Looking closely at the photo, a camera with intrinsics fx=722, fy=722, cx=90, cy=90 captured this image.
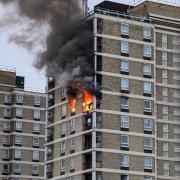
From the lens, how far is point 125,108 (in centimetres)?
11138

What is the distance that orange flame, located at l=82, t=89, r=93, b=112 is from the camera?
4328 inches

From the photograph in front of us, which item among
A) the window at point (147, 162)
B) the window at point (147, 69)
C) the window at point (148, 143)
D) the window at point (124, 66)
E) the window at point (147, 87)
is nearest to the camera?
the window at point (147, 162)

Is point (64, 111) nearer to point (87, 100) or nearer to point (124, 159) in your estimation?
point (87, 100)

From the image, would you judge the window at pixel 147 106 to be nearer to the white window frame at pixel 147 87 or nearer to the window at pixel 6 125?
the white window frame at pixel 147 87

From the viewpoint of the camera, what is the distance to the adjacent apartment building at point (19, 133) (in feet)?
506

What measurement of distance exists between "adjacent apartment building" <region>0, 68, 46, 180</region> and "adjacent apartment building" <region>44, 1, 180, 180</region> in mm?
34714

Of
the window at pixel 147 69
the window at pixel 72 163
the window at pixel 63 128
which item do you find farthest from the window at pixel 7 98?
the window at pixel 147 69

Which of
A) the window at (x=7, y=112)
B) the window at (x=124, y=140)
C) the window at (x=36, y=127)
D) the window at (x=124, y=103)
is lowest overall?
the window at (x=124, y=140)

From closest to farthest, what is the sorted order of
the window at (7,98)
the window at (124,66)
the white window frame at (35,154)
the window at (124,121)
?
the window at (124,121), the window at (124,66), the white window frame at (35,154), the window at (7,98)

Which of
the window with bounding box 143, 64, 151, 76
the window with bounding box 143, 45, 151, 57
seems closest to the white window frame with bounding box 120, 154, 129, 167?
the window with bounding box 143, 64, 151, 76

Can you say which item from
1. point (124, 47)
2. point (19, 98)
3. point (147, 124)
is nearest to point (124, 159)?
point (147, 124)

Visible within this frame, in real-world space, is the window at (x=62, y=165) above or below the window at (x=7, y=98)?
below

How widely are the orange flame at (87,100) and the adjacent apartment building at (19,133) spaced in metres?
46.6

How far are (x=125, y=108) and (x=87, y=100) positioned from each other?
6.00 meters
